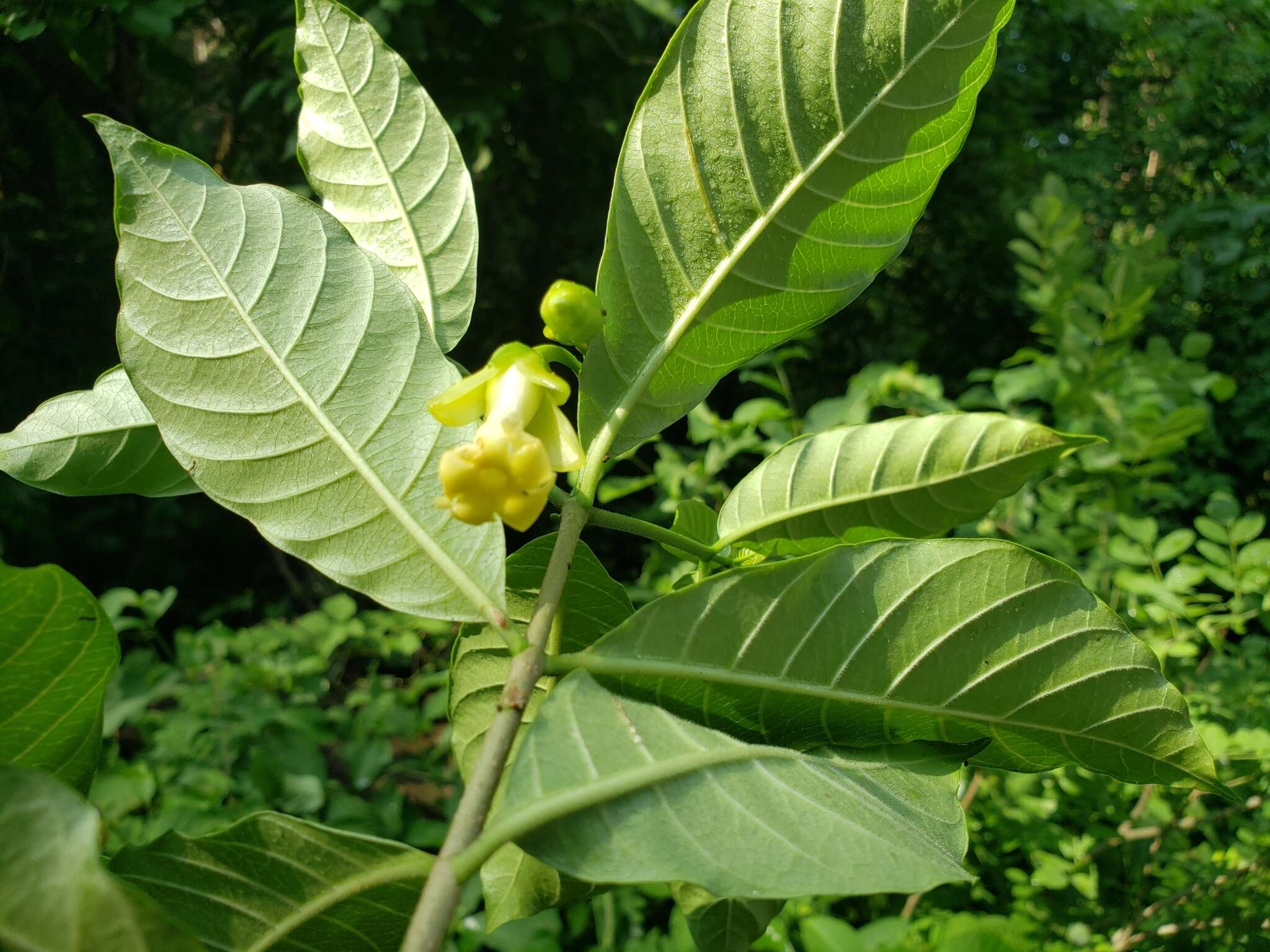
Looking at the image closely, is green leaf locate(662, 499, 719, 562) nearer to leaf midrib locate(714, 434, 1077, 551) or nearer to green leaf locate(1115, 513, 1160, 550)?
leaf midrib locate(714, 434, 1077, 551)

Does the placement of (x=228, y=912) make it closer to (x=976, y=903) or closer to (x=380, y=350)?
(x=380, y=350)

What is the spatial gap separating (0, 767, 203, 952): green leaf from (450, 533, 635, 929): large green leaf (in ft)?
0.72

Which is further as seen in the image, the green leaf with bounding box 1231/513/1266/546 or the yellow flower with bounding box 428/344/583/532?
the green leaf with bounding box 1231/513/1266/546

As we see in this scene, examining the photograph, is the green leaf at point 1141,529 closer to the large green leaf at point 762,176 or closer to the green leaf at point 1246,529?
the green leaf at point 1246,529

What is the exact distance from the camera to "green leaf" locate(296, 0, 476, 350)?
539 millimetres

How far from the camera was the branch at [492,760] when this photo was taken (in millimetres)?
286

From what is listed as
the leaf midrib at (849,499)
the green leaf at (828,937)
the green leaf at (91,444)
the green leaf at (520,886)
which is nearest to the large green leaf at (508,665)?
the green leaf at (520,886)

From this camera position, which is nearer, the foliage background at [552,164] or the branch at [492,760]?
the branch at [492,760]

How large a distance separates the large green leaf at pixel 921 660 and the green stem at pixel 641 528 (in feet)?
0.22

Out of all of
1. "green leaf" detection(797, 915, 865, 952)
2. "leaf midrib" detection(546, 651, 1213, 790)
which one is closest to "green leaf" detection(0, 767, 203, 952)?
"leaf midrib" detection(546, 651, 1213, 790)

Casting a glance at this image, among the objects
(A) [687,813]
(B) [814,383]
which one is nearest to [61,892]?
(A) [687,813]

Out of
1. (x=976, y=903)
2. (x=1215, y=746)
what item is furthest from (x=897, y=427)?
(x=976, y=903)

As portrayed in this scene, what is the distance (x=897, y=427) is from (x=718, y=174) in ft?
0.71

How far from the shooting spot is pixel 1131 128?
466cm
